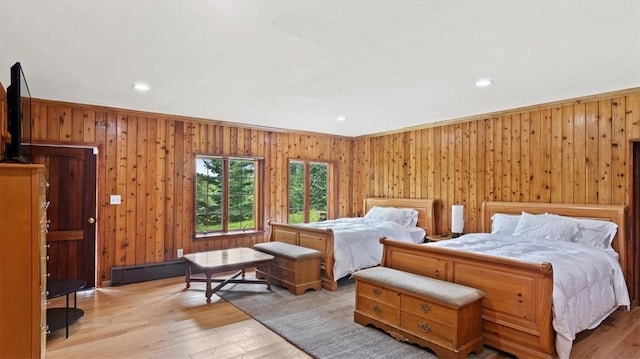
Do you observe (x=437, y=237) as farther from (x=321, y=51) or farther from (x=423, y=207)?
(x=321, y=51)

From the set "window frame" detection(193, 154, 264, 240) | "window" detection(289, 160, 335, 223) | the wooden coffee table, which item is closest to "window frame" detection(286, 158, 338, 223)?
"window" detection(289, 160, 335, 223)

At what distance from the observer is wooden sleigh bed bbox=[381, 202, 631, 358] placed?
8.74 feet

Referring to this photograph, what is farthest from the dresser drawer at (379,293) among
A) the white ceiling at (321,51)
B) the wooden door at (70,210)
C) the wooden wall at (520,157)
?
the wooden door at (70,210)

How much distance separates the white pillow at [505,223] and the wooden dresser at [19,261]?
4.70 meters

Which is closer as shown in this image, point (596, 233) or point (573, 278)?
point (573, 278)

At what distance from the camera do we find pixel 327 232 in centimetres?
461

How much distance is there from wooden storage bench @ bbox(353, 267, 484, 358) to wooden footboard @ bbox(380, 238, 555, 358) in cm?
14

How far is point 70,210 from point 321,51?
4007mm

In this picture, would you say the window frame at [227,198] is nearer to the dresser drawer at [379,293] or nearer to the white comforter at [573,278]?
the dresser drawer at [379,293]

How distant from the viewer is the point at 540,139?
4621 millimetres

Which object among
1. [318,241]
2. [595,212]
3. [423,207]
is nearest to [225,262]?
[318,241]

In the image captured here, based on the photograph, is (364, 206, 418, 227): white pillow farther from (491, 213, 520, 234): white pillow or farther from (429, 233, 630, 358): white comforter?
(429, 233, 630, 358): white comforter

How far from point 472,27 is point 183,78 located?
2.65m

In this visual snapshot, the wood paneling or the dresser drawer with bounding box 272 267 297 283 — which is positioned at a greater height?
the wood paneling
